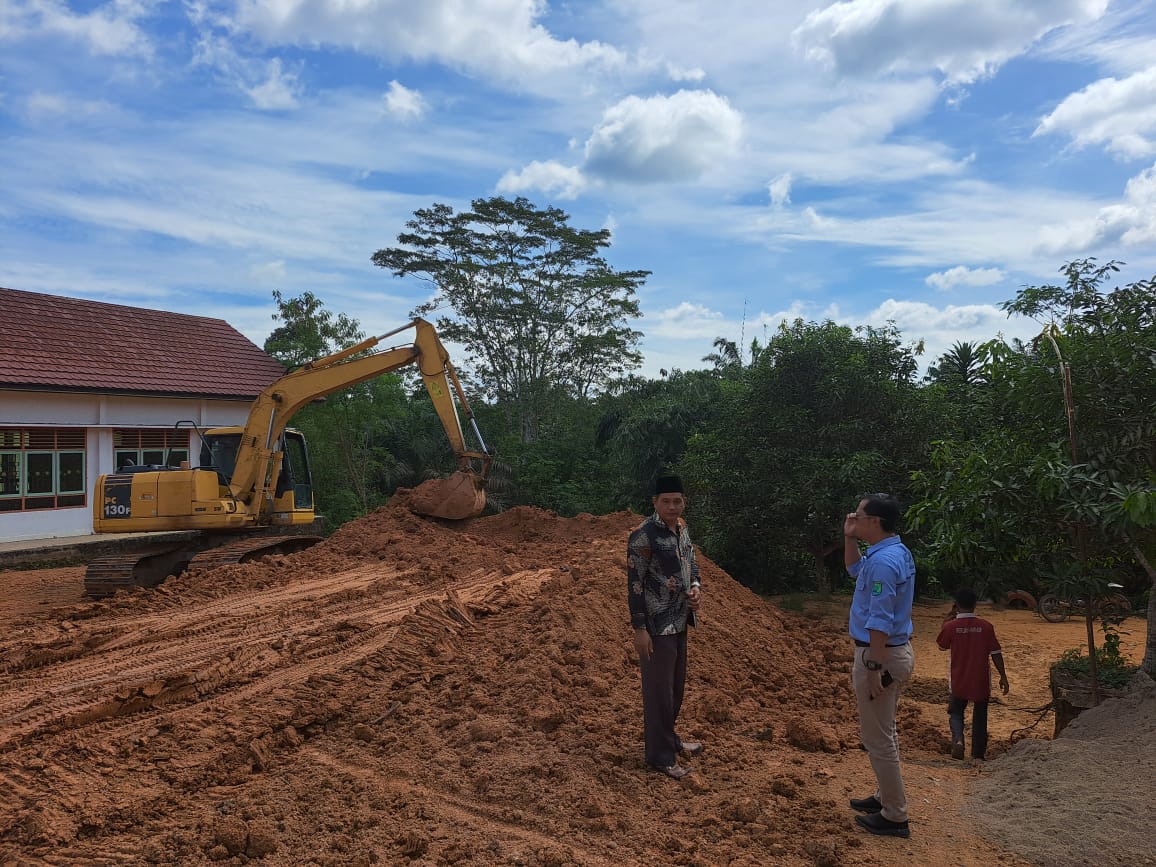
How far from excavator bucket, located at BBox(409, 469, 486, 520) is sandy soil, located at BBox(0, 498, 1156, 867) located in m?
3.77

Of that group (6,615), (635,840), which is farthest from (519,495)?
(635,840)

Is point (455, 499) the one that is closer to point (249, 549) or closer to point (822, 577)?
point (249, 549)

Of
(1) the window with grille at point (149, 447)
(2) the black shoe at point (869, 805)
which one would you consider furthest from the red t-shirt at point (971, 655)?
(1) the window with grille at point (149, 447)

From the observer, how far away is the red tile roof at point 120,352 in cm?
1750

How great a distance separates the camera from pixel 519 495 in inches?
874

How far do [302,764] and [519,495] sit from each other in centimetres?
1720

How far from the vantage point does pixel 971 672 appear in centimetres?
587

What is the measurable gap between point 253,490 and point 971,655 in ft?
33.5

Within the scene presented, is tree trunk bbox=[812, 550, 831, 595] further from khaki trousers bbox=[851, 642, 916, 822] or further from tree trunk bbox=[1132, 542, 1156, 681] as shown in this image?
khaki trousers bbox=[851, 642, 916, 822]

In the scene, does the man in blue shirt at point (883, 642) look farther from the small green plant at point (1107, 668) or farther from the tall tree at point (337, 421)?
the tall tree at point (337, 421)

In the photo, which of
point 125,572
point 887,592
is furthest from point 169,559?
point 887,592

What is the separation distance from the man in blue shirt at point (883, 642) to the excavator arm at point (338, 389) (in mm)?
8863

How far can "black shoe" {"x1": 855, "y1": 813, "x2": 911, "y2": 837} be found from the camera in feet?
13.7

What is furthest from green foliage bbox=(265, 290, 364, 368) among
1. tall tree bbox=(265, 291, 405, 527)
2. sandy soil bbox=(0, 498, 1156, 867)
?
sandy soil bbox=(0, 498, 1156, 867)
